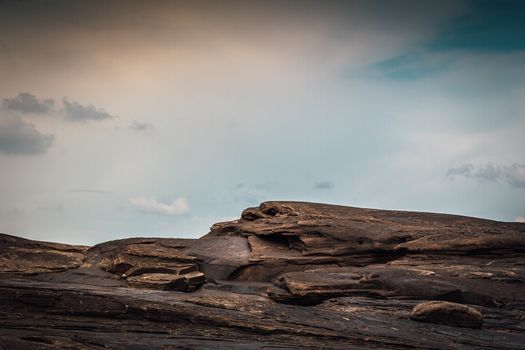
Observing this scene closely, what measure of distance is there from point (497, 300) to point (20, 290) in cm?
2330

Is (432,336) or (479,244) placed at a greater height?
(479,244)

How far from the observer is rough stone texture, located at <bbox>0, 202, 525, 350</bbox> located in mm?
19625

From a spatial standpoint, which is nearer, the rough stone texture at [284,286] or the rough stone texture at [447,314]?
the rough stone texture at [284,286]

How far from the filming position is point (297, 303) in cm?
2483

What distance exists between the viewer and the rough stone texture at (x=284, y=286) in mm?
19625

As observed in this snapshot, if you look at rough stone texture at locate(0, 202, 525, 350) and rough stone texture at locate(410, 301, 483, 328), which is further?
rough stone texture at locate(410, 301, 483, 328)

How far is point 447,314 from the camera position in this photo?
22.0 m

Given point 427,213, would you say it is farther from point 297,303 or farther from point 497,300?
point 297,303

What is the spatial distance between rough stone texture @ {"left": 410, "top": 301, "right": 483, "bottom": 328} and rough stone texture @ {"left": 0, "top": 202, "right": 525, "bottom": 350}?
0.05m

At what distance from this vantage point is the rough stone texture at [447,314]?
2188 centimetres

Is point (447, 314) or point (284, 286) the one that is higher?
point (284, 286)

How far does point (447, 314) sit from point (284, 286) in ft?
26.6

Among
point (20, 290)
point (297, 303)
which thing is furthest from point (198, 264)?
point (20, 290)

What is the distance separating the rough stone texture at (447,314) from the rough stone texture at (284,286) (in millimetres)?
45
